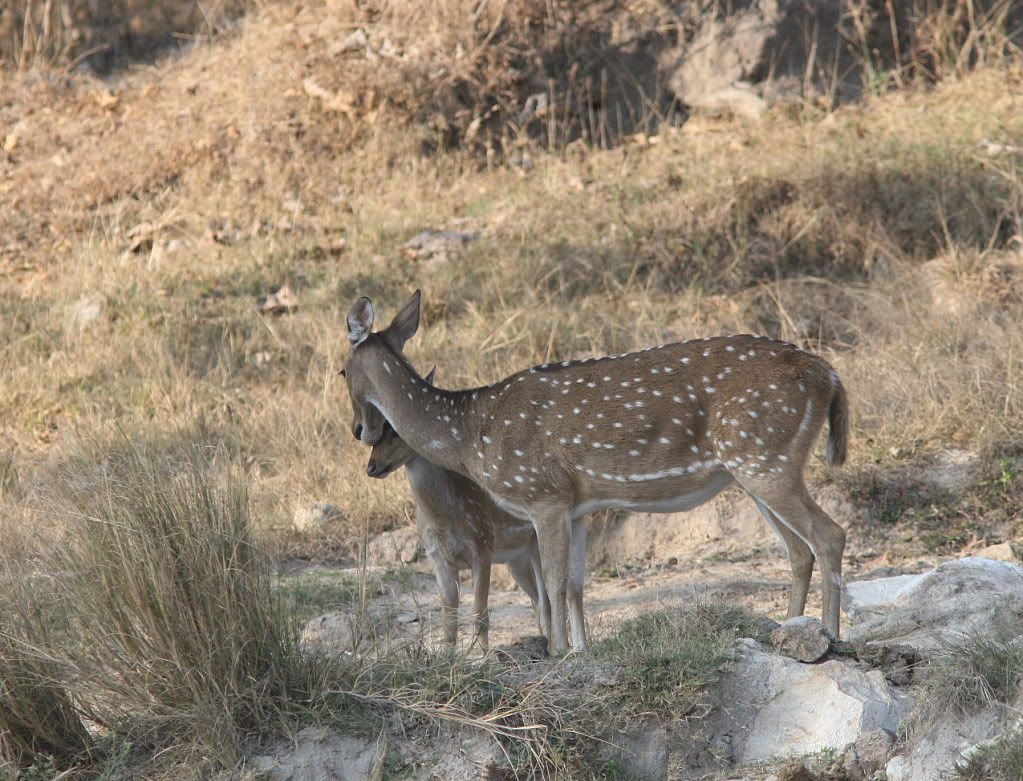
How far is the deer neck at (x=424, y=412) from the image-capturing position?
8.41 meters

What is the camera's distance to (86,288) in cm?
1437

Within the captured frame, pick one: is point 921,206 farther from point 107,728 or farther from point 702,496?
point 107,728

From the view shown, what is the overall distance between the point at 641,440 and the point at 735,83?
32.6 ft

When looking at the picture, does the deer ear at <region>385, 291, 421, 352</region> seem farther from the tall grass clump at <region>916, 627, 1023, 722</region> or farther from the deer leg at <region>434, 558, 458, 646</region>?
the tall grass clump at <region>916, 627, 1023, 722</region>

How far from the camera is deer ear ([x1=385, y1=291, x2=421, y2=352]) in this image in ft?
28.8

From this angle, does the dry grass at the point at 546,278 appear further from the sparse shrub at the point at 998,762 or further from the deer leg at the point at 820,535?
the sparse shrub at the point at 998,762

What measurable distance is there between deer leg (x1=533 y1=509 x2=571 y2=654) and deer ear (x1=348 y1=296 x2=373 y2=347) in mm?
1598

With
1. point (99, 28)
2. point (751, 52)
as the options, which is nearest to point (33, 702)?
point (751, 52)

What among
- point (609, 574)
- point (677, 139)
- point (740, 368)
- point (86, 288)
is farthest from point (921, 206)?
point (86, 288)

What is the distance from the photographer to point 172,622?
20.9 ft

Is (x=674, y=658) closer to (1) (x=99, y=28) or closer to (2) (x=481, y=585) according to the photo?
(2) (x=481, y=585)

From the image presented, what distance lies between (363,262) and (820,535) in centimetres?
798

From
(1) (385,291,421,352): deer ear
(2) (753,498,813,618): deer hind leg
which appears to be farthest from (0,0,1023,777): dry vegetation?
(2) (753,498,813,618): deer hind leg

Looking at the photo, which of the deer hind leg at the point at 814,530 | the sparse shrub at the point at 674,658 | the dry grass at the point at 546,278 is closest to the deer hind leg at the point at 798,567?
the deer hind leg at the point at 814,530
